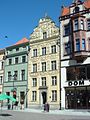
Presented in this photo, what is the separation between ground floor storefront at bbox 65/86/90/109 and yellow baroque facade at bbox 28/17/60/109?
2.06 m

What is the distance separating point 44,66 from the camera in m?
51.2

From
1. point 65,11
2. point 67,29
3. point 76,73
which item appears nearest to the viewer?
point 76,73

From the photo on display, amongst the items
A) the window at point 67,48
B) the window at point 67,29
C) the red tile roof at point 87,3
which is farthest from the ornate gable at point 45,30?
the red tile roof at point 87,3

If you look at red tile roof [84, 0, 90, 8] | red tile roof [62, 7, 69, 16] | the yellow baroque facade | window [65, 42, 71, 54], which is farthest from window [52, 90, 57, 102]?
red tile roof [84, 0, 90, 8]

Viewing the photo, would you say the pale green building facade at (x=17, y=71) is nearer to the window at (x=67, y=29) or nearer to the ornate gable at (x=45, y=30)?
the ornate gable at (x=45, y=30)

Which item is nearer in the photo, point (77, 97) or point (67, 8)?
point (77, 97)

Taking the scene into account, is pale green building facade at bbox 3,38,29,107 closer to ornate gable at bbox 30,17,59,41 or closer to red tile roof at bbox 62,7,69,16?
ornate gable at bbox 30,17,59,41

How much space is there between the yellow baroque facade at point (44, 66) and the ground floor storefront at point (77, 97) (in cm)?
206

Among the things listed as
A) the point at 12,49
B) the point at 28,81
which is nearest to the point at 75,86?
the point at 28,81

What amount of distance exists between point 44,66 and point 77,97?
977 centimetres

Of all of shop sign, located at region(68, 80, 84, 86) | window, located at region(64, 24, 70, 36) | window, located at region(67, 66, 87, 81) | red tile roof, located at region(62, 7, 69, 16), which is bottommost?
shop sign, located at region(68, 80, 84, 86)

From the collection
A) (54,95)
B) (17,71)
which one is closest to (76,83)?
Result: (54,95)

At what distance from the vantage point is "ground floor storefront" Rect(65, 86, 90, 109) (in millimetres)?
43125

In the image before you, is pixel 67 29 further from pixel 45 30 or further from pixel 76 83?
pixel 76 83
